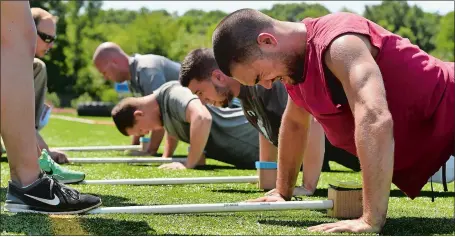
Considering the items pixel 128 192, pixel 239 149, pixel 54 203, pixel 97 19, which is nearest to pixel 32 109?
pixel 54 203

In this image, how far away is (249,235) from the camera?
2.81 m

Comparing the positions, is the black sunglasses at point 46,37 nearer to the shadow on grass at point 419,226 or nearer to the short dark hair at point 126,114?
the short dark hair at point 126,114

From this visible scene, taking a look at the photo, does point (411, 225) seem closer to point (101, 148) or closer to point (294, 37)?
point (294, 37)

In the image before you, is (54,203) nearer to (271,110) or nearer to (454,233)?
(454,233)

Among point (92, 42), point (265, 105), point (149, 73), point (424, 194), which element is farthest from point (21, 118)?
point (92, 42)

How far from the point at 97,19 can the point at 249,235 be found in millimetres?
55621

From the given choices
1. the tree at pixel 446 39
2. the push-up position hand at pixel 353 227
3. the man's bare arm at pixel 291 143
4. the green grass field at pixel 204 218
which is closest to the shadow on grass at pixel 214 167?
the green grass field at pixel 204 218

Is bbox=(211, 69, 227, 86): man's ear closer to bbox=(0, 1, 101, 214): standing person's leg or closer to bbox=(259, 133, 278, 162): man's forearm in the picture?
bbox=(259, 133, 278, 162): man's forearm

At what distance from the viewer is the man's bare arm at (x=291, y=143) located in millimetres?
3795

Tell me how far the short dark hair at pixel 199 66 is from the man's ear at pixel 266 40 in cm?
208

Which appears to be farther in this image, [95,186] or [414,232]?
[95,186]

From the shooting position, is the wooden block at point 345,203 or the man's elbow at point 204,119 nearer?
the wooden block at point 345,203

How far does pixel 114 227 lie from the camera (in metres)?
2.93

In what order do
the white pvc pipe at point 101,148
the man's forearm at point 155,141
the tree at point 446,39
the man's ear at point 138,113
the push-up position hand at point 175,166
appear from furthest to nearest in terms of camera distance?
the tree at point 446,39
the white pvc pipe at point 101,148
the man's forearm at point 155,141
the man's ear at point 138,113
the push-up position hand at point 175,166
